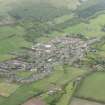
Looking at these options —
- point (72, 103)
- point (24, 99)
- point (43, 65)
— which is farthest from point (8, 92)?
point (43, 65)

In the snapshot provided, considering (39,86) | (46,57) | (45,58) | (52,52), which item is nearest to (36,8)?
(52,52)

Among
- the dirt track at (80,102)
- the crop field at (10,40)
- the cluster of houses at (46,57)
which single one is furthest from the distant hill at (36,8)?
the dirt track at (80,102)

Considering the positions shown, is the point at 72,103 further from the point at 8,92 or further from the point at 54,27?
the point at 54,27

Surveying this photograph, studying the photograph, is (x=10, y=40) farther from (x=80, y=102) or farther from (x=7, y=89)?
(x=80, y=102)

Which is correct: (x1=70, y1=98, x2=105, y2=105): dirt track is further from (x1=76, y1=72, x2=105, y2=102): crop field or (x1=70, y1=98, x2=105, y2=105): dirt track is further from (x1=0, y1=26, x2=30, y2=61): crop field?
(x1=0, y1=26, x2=30, y2=61): crop field

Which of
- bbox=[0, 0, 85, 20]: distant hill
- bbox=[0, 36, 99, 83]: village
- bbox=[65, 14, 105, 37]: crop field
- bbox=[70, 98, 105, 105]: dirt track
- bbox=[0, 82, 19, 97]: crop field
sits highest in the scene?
bbox=[0, 0, 85, 20]: distant hill

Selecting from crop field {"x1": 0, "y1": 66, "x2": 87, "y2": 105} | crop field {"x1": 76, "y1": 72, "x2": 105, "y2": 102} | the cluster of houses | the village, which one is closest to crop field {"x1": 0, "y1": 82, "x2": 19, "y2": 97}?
crop field {"x1": 0, "y1": 66, "x2": 87, "y2": 105}
